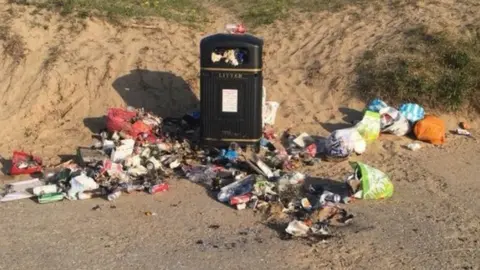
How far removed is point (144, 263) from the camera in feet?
15.0

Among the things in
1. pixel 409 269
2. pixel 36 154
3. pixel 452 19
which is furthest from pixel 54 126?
pixel 452 19

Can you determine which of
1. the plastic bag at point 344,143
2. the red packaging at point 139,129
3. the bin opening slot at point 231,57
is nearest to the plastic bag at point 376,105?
the plastic bag at point 344,143

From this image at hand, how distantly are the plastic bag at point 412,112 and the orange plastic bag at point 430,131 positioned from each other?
0.55ft

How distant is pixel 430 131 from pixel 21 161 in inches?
172

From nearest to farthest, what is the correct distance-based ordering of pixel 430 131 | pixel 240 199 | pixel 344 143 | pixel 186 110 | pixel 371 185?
pixel 240 199 → pixel 371 185 → pixel 344 143 → pixel 430 131 → pixel 186 110

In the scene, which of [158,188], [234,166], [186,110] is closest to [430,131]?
[234,166]

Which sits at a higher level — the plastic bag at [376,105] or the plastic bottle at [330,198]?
the plastic bag at [376,105]

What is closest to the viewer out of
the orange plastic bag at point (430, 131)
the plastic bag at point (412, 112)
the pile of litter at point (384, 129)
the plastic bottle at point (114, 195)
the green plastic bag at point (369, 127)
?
the plastic bottle at point (114, 195)

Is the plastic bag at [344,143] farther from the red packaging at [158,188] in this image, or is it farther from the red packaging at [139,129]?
the red packaging at [139,129]

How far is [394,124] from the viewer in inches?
292

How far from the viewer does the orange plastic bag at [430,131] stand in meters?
7.33

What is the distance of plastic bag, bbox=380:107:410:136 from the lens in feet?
24.4

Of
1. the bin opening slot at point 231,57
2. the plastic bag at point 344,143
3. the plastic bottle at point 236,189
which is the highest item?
the bin opening slot at point 231,57

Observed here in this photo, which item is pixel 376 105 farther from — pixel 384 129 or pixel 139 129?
pixel 139 129
